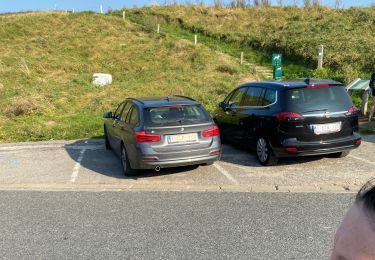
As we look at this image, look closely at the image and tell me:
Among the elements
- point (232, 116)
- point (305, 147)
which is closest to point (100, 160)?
point (232, 116)

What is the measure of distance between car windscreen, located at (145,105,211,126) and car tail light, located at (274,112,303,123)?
1.27 metres

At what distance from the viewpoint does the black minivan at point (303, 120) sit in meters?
7.23

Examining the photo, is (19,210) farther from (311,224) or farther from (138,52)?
(138,52)

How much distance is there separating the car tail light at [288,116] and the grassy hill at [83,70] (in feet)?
19.5

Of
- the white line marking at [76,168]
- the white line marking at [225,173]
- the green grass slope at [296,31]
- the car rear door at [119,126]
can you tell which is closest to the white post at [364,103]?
the green grass slope at [296,31]

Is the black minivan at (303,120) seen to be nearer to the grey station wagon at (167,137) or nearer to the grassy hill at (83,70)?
the grey station wagon at (167,137)

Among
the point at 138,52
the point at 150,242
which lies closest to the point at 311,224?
the point at 150,242

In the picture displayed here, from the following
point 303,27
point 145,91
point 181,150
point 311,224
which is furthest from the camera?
point 303,27

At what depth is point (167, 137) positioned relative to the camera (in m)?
7.08

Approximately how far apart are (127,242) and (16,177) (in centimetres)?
403

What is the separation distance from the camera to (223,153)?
905 centimetres

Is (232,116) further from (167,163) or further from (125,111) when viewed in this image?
(167,163)

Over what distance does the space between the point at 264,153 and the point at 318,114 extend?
1.24 meters

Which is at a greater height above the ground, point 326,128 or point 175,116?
point 175,116
